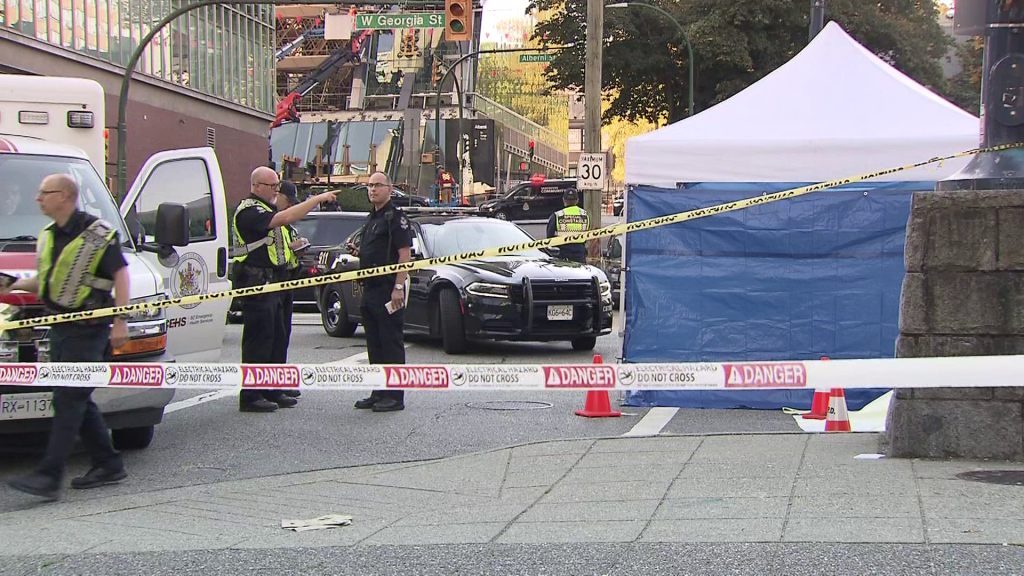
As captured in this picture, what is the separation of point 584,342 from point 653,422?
4269mm

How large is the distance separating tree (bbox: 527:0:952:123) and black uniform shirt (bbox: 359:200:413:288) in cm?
3074

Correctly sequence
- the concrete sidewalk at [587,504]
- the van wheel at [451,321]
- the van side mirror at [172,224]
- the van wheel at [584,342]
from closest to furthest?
the concrete sidewalk at [587,504] → the van side mirror at [172,224] → the van wheel at [451,321] → the van wheel at [584,342]

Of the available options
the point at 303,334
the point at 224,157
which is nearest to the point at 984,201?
the point at 303,334

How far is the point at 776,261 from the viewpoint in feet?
29.8

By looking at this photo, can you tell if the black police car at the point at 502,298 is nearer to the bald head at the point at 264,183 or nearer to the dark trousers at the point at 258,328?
the bald head at the point at 264,183

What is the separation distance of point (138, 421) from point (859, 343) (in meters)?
5.46

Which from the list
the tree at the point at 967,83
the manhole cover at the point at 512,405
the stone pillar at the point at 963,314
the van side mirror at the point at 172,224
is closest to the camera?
the stone pillar at the point at 963,314

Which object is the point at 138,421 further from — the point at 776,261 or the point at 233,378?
the point at 776,261

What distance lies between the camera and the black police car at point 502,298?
11977 mm

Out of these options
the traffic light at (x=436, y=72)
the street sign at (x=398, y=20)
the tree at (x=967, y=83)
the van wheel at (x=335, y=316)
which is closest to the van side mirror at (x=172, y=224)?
the van wheel at (x=335, y=316)

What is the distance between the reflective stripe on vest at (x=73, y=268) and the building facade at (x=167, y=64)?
2162cm

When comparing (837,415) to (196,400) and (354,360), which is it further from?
(354,360)

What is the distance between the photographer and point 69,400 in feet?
19.8

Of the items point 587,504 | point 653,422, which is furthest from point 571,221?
point 587,504
